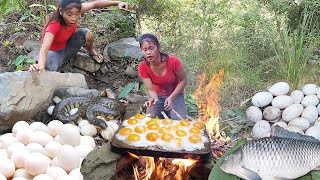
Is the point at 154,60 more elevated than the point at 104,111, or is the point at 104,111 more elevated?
the point at 154,60

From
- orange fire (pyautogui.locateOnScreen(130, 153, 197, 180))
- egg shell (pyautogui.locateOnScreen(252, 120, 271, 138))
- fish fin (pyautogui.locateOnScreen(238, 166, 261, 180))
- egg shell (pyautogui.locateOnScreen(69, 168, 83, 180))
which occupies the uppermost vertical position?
fish fin (pyautogui.locateOnScreen(238, 166, 261, 180))

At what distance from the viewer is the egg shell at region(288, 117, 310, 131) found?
4516 mm

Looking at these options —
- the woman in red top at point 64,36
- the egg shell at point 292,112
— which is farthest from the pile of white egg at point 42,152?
the egg shell at point 292,112

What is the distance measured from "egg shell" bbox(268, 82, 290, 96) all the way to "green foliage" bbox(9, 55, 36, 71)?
293cm

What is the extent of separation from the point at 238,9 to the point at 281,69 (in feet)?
6.00

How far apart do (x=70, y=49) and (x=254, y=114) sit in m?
2.42

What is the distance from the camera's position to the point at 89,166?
8.73 ft

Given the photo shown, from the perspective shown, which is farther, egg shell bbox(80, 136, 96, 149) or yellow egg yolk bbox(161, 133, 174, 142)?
egg shell bbox(80, 136, 96, 149)

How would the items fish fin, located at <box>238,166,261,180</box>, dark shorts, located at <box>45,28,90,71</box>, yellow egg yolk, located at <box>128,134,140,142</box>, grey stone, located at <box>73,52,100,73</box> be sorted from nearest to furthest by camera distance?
1. fish fin, located at <box>238,166,261,180</box>
2. yellow egg yolk, located at <box>128,134,140,142</box>
3. dark shorts, located at <box>45,28,90,71</box>
4. grey stone, located at <box>73,52,100,73</box>

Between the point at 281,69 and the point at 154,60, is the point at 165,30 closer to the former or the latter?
the point at 281,69

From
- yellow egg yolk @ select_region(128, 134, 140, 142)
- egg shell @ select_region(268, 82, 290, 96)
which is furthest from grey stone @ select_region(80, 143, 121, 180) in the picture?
egg shell @ select_region(268, 82, 290, 96)

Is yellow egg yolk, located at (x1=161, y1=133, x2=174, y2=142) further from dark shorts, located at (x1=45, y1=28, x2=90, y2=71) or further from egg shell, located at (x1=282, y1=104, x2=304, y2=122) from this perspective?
dark shorts, located at (x1=45, y1=28, x2=90, y2=71)

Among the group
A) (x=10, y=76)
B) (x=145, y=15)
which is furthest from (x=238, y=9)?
(x=10, y=76)

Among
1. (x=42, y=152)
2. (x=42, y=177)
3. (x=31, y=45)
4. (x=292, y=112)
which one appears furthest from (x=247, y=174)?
(x=31, y=45)
